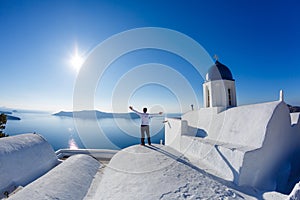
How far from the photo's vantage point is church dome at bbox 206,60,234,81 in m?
12.1

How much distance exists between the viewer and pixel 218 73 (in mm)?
12141

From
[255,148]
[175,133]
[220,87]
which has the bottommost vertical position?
[175,133]

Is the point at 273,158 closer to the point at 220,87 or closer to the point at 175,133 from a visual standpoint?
the point at 175,133

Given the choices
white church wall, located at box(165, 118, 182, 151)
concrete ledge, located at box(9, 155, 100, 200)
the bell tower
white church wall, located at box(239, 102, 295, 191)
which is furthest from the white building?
concrete ledge, located at box(9, 155, 100, 200)

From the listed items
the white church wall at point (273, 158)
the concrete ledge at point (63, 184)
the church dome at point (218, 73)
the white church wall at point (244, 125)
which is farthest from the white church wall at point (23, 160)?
the church dome at point (218, 73)

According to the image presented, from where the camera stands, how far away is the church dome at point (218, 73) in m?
12.1

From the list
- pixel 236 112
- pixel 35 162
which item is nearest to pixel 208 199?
pixel 236 112

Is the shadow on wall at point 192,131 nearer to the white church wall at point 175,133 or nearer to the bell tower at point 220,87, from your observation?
the white church wall at point 175,133

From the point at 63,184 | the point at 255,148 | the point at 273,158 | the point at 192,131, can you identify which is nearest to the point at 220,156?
the point at 255,148

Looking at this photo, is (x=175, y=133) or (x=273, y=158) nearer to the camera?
(x=273, y=158)

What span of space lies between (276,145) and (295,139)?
232cm

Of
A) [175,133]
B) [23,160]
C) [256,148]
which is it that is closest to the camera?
[256,148]

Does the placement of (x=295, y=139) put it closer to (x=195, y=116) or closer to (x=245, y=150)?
(x=245, y=150)

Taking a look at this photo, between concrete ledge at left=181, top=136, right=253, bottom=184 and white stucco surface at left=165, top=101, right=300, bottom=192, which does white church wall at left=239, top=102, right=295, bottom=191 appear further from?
concrete ledge at left=181, top=136, right=253, bottom=184
